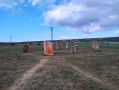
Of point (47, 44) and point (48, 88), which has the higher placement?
point (47, 44)

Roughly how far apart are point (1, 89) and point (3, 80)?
1.07m

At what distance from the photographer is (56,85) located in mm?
4996

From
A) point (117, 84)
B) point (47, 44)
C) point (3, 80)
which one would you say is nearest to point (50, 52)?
point (47, 44)

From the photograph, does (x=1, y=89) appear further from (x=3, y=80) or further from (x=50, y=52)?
(x=50, y=52)

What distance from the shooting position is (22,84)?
517cm

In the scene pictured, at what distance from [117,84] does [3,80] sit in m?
5.30

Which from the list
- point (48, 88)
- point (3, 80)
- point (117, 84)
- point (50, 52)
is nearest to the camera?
point (48, 88)

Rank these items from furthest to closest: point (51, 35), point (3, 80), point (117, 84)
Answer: point (51, 35) < point (3, 80) < point (117, 84)

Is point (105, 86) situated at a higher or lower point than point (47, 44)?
lower

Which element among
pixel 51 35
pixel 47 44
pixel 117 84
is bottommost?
pixel 117 84

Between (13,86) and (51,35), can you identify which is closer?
(13,86)

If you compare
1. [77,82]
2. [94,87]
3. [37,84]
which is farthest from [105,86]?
[37,84]

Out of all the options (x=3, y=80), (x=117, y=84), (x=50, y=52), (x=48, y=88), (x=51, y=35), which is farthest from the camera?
(x=51, y=35)

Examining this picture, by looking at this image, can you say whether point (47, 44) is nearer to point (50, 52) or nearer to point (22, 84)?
point (50, 52)
